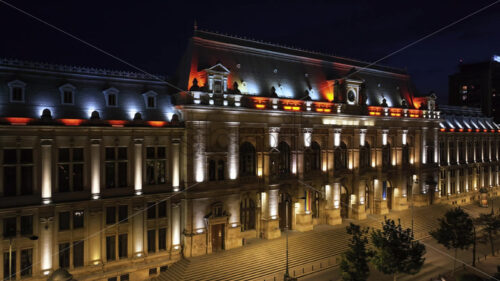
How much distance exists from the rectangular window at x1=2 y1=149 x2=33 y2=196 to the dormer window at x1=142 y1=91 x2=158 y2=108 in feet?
42.0

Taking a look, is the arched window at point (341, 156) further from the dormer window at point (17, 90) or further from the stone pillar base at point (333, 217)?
the dormer window at point (17, 90)

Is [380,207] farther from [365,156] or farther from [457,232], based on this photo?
[457,232]

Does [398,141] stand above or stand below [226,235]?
above

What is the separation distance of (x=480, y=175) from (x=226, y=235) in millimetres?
66092

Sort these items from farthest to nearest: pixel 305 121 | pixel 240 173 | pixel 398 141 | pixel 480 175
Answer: pixel 480 175 < pixel 398 141 < pixel 305 121 < pixel 240 173

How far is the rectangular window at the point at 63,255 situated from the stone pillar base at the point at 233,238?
16.7 meters

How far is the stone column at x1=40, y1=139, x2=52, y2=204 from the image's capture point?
106 ft

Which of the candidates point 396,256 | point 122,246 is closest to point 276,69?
point 396,256

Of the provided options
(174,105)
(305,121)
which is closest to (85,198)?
(174,105)

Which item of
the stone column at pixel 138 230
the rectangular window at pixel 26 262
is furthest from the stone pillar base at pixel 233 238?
the rectangular window at pixel 26 262

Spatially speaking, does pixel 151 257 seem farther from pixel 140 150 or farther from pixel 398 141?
pixel 398 141

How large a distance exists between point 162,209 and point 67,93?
51.2 ft

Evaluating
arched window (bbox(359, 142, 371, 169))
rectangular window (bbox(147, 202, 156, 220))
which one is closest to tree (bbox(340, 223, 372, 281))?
rectangular window (bbox(147, 202, 156, 220))

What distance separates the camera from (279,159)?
157 feet
